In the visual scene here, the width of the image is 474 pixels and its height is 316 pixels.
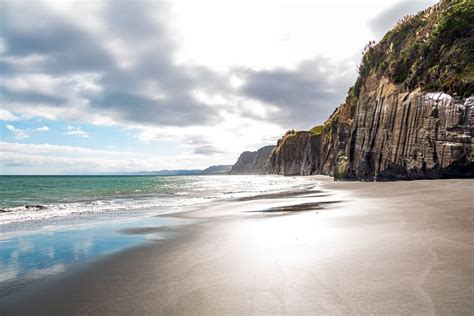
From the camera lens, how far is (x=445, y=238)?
626 centimetres

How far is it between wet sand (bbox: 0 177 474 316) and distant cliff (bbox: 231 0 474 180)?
17.8 m

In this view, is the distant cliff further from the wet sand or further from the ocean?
the wet sand

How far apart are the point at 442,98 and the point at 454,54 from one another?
174 inches

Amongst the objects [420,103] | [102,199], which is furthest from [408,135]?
[102,199]

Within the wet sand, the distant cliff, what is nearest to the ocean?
the wet sand

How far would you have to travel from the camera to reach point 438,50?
2733 centimetres

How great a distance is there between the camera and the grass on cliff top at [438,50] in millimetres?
24016

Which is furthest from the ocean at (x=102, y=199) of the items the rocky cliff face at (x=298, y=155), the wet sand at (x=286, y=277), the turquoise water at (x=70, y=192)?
the rocky cliff face at (x=298, y=155)

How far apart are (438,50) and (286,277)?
30.7 meters

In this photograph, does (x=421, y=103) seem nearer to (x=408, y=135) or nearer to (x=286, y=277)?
(x=408, y=135)

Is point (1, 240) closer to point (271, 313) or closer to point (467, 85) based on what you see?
point (271, 313)

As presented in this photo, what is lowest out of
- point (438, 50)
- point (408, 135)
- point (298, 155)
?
point (408, 135)

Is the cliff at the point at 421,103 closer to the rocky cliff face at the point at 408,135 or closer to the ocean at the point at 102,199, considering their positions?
the rocky cliff face at the point at 408,135

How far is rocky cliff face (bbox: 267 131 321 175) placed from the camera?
10350 cm
